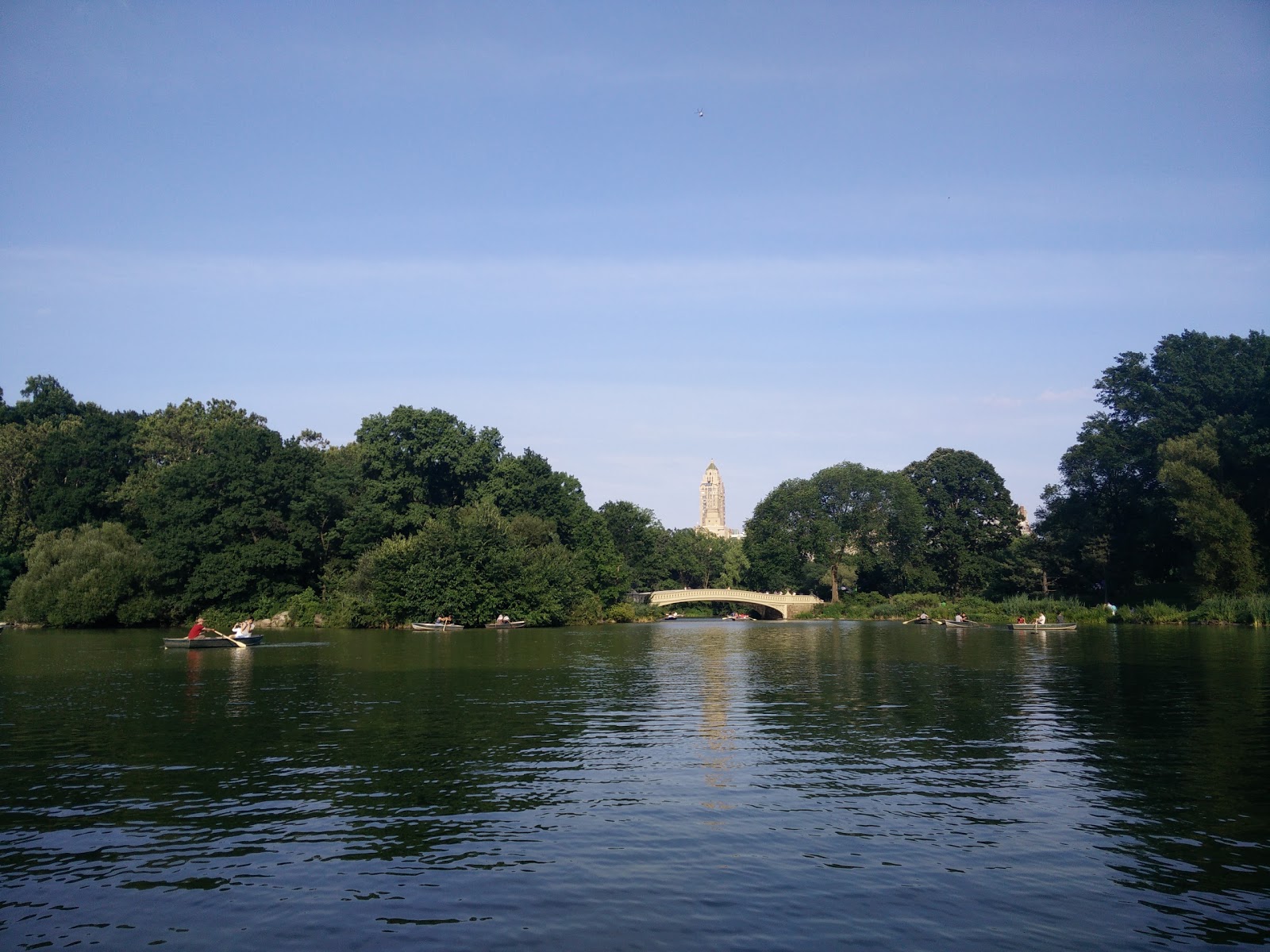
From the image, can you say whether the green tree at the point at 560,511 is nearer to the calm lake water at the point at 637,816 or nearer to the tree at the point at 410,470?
the tree at the point at 410,470

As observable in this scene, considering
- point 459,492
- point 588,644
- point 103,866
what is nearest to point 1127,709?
point 103,866

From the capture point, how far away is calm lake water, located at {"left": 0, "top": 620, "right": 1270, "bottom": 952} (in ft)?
32.8

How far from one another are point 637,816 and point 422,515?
68.1 metres

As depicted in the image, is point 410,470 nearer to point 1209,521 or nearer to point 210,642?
point 210,642

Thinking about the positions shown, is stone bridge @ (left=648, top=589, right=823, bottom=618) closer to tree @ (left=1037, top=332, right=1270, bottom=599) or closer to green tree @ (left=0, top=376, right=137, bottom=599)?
tree @ (left=1037, top=332, right=1270, bottom=599)

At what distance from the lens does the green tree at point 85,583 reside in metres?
A: 66.8

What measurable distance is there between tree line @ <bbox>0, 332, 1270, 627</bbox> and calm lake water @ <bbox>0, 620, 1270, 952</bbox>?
135ft

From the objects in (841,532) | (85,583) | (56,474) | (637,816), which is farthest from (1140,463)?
(56,474)

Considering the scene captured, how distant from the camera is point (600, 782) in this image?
16.2m

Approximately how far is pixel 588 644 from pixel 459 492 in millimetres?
42167

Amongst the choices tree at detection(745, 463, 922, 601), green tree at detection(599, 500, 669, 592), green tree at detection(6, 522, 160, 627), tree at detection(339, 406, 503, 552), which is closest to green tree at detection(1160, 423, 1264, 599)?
tree at detection(745, 463, 922, 601)

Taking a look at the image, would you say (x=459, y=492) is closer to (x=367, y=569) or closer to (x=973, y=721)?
(x=367, y=569)

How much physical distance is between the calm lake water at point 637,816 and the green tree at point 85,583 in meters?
43.3

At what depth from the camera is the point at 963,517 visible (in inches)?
4109
